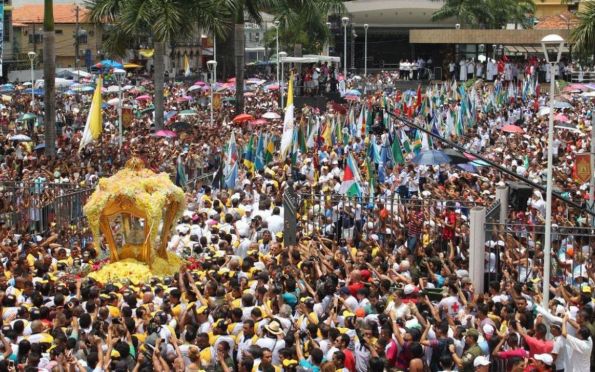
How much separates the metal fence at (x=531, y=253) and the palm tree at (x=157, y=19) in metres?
16.9

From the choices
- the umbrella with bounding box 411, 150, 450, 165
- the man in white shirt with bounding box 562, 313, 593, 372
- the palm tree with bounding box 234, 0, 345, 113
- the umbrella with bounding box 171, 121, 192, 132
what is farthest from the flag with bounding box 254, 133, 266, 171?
the man in white shirt with bounding box 562, 313, 593, 372

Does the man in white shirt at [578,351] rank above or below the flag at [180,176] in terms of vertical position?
below

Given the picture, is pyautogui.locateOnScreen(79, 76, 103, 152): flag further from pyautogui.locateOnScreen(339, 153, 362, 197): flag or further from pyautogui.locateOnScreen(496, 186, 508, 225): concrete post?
pyautogui.locateOnScreen(496, 186, 508, 225): concrete post

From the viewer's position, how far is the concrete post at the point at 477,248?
16.7 meters

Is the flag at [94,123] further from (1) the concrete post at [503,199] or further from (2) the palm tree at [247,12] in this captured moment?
(1) the concrete post at [503,199]

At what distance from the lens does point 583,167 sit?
72.9ft

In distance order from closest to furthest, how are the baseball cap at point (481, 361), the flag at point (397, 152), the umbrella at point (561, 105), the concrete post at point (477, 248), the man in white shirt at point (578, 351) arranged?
the baseball cap at point (481, 361)
the man in white shirt at point (578, 351)
the concrete post at point (477, 248)
the flag at point (397, 152)
the umbrella at point (561, 105)

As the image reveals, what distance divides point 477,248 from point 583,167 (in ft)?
21.0

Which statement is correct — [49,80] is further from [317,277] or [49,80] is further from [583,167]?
[317,277]

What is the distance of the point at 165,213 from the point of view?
62.4ft

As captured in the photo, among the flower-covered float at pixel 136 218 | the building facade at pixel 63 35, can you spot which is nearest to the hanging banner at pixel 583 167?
the flower-covered float at pixel 136 218

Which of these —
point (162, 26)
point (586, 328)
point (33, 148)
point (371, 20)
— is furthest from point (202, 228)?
point (371, 20)

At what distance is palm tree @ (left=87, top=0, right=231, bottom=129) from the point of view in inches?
1256

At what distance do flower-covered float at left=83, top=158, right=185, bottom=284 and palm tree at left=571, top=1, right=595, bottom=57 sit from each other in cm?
1371
